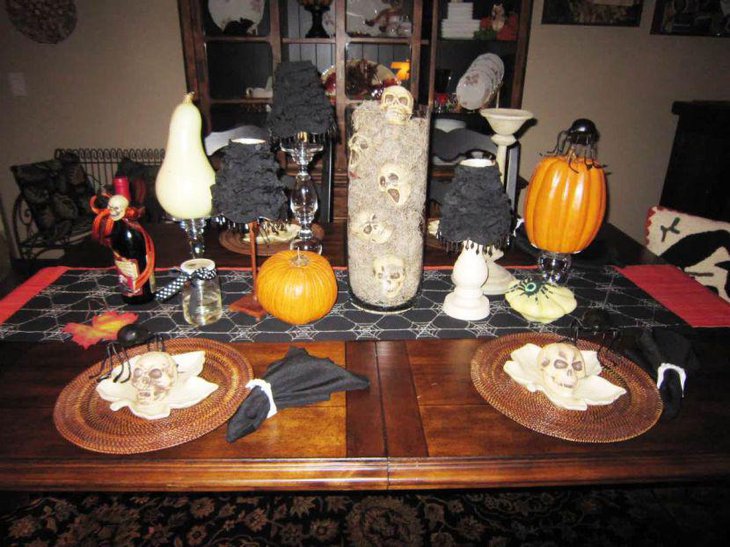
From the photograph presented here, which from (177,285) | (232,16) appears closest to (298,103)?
(177,285)

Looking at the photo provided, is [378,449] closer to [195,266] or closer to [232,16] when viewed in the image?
[195,266]

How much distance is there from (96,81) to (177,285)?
287 cm

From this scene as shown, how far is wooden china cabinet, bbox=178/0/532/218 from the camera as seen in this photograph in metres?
2.69

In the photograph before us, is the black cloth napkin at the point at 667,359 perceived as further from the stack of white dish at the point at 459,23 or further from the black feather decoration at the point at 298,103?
the stack of white dish at the point at 459,23

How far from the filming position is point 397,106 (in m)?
0.93

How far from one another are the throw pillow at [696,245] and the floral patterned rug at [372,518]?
2.28 ft

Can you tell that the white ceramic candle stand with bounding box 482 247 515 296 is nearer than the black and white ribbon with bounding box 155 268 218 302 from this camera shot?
No

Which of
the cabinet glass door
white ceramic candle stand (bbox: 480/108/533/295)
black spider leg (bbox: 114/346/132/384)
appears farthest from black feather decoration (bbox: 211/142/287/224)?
the cabinet glass door

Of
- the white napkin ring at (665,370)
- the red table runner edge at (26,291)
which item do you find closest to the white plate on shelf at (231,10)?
the red table runner edge at (26,291)

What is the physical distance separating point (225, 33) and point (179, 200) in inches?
80.0

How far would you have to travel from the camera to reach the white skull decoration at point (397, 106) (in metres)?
0.93

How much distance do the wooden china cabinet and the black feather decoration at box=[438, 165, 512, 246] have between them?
5.77ft

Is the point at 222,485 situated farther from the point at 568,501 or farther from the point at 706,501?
the point at 706,501

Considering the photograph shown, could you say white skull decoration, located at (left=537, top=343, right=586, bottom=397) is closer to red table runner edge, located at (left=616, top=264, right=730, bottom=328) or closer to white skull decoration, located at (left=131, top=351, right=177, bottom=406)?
red table runner edge, located at (left=616, top=264, right=730, bottom=328)
